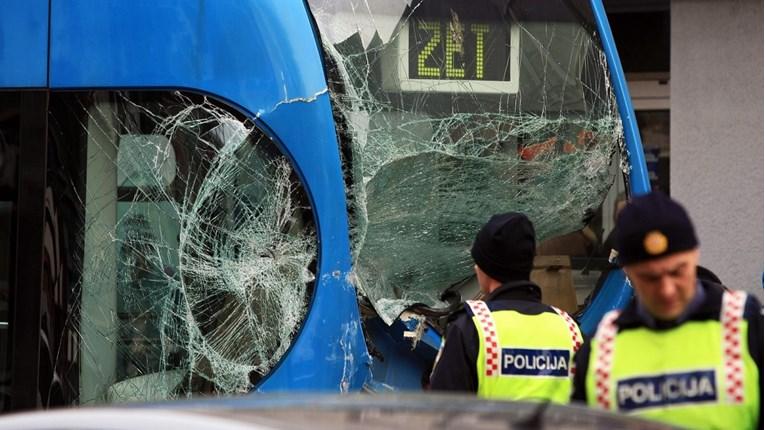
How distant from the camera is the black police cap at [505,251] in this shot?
386 cm

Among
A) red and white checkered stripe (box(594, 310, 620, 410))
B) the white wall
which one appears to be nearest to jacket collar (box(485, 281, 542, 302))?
red and white checkered stripe (box(594, 310, 620, 410))

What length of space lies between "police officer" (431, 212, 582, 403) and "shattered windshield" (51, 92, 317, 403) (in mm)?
1348

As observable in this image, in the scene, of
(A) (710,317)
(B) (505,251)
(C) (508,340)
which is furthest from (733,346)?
(B) (505,251)

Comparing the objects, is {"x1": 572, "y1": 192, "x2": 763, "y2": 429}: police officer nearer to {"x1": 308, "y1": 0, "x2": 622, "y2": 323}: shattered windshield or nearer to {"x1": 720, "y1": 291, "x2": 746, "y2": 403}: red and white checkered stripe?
{"x1": 720, "y1": 291, "x2": 746, "y2": 403}: red and white checkered stripe

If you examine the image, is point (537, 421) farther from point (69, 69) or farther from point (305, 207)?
point (69, 69)

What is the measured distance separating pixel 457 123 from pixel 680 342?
8.22ft

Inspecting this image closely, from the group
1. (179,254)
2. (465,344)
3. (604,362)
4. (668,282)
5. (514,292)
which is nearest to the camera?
(668,282)

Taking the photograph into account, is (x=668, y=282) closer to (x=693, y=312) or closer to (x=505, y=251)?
(x=693, y=312)

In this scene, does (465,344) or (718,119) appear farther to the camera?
(718,119)

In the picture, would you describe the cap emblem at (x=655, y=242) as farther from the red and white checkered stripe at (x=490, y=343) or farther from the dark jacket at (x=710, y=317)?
the red and white checkered stripe at (x=490, y=343)

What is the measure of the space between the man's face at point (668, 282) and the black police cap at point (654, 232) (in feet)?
0.06

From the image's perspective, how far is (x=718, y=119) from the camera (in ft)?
32.5

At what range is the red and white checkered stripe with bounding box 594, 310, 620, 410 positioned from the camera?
290 cm

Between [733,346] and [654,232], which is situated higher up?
[654,232]
